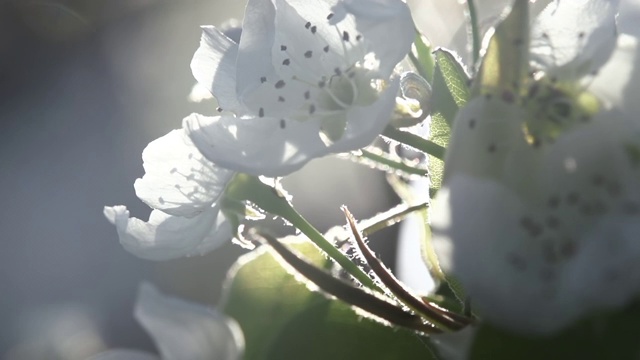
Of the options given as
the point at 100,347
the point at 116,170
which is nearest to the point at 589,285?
the point at 100,347

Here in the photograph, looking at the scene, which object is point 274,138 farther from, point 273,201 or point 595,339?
point 595,339

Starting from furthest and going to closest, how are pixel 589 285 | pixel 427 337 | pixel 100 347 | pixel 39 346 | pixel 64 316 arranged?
pixel 64 316, pixel 39 346, pixel 100 347, pixel 427 337, pixel 589 285

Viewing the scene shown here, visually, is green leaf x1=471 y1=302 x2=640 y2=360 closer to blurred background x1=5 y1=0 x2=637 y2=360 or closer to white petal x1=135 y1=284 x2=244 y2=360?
white petal x1=135 y1=284 x2=244 y2=360

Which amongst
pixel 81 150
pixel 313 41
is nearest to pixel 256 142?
pixel 313 41

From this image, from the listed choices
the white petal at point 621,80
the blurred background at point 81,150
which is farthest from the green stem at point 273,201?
the blurred background at point 81,150

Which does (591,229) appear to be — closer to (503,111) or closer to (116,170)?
(503,111)

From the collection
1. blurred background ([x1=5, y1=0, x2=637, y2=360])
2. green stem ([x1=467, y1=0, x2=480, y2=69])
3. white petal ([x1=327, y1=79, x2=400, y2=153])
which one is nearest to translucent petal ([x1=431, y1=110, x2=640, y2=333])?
white petal ([x1=327, y1=79, x2=400, y2=153])

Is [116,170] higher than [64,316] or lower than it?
higher

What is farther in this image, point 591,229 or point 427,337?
point 427,337
